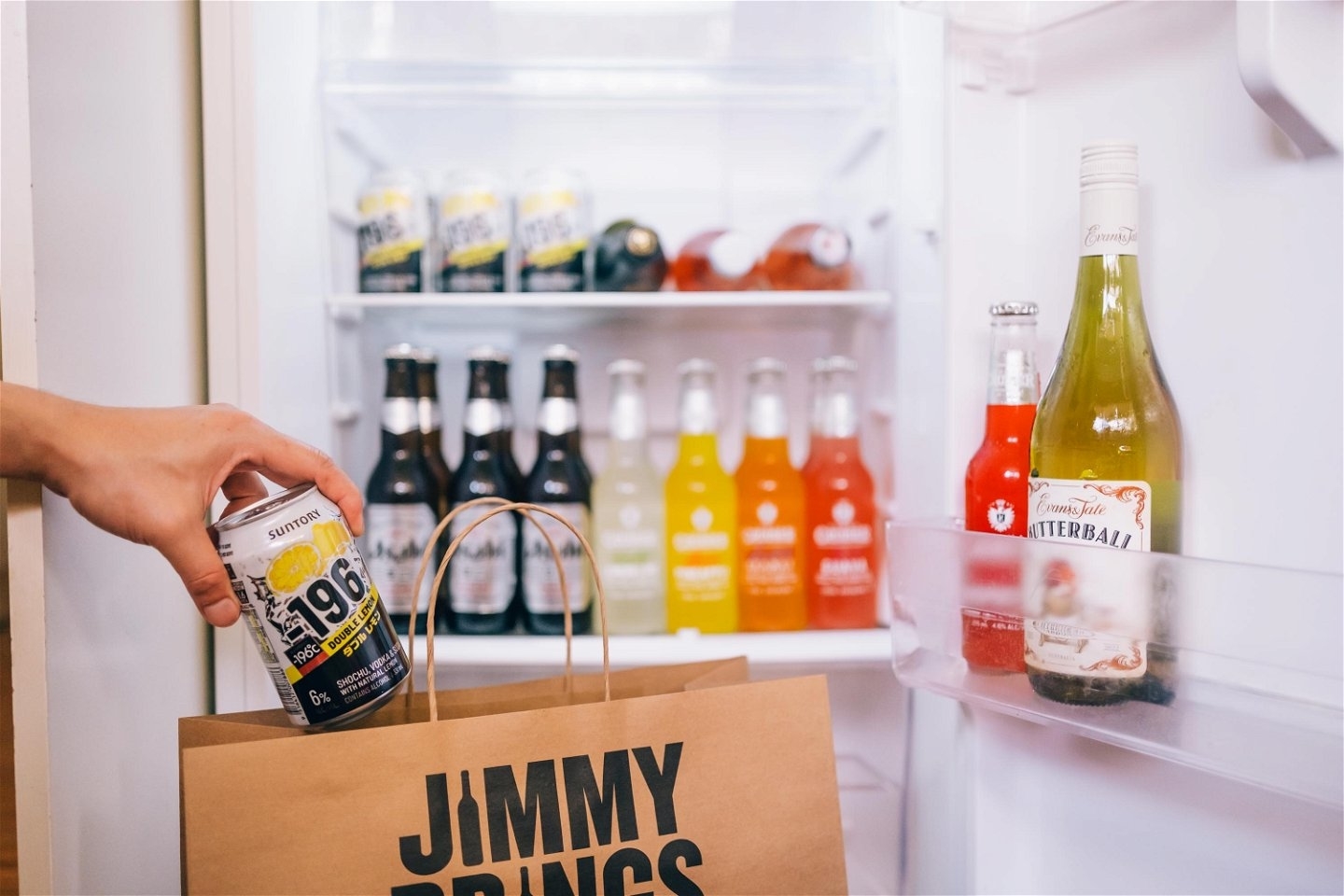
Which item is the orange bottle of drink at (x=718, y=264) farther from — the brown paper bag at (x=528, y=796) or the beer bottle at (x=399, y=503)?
the brown paper bag at (x=528, y=796)

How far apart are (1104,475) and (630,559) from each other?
0.59 metres

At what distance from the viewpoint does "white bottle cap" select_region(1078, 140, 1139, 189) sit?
2.32 ft

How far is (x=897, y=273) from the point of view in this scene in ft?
3.80

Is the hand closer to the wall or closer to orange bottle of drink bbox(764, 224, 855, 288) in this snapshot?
the wall

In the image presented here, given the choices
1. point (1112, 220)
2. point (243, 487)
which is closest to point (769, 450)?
point (1112, 220)

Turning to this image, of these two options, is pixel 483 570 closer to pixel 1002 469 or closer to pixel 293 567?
pixel 293 567

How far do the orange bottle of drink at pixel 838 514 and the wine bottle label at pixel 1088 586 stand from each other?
419 millimetres

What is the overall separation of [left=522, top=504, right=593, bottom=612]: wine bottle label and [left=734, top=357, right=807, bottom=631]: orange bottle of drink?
0.22 m

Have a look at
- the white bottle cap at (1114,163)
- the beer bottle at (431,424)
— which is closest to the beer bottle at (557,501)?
the beer bottle at (431,424)

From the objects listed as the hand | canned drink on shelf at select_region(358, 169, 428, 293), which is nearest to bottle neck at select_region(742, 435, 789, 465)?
canned drink on shelf at select_region(358, 169, 428, 293)

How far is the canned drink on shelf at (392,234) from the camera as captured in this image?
114 cm

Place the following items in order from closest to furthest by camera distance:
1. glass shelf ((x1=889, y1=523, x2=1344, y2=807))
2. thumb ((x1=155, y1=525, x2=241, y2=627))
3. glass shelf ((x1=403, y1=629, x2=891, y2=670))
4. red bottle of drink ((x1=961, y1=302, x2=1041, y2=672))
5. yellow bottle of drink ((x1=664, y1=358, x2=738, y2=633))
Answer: glass shelf ((x1=889, y1=523, x2=1344, y2=807)) → thumb ((x1=155, y1=525, x2=241, y2=627)) → red bottle of drink ((x1=961, y1=302, x2=1041, y2=672)) → glass shelf ((x1=403, y1=629, x2=891, y2=670)) → yellow bottle of drink ((x1=664, y1=358, x2=738, y2=633))

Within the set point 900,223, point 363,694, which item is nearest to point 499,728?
point 363,694

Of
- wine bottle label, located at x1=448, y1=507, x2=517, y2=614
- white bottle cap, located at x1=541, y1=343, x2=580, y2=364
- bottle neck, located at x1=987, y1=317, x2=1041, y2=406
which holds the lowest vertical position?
wine bottle label, located at x1=448, y1=507, x2=517, y2=614
